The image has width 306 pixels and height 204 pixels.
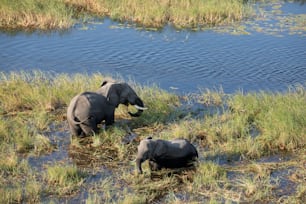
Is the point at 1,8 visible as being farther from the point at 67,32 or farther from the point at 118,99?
the point at 118,99

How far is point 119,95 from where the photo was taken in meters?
9.17

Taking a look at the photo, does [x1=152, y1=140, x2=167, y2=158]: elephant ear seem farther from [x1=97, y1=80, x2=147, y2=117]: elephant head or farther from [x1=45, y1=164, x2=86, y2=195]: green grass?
[x1=97, y1=80, x2=147, y2=117]: elephant head

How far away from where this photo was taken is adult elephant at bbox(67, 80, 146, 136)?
28.0 feet

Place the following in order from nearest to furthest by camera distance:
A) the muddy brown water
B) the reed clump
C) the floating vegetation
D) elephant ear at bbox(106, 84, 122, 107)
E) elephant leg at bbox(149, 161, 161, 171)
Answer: elephant leg at bbox(149, 161, 161, 171), elephant ear at bbox(106, 84, 122, 107), the muddy brown water, the floating vegetation, the reed clump

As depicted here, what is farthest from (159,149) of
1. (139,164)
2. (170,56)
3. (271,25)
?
(271,25)

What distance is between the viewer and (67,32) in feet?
53.5

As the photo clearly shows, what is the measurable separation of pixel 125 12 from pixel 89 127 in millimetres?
9752

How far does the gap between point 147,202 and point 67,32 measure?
33.9ft

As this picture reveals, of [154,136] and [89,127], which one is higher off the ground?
[89,127]

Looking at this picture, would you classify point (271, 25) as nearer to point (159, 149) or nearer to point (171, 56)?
point (171, 56)

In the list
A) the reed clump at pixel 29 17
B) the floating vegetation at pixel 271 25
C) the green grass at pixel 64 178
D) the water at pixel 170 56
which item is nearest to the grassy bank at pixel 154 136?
the green grass at pixel 64 178

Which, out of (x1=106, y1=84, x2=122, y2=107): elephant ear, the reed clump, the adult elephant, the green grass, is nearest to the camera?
the green grass

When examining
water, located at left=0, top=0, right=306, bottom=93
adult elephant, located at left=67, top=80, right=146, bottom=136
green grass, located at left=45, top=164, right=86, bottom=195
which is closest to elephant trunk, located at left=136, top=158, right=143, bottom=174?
green grass, located at left=45, top=164, right=86, bottom=195

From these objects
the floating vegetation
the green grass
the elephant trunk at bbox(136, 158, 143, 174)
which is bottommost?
the green grass
